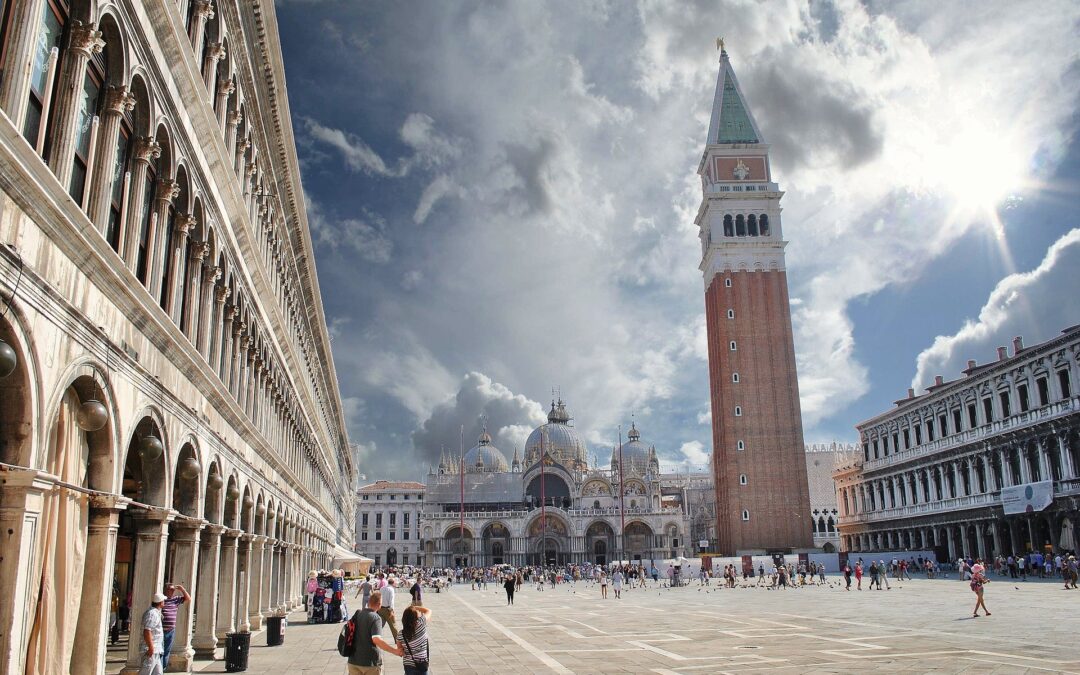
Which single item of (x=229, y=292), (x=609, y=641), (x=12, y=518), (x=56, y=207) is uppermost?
(x=229, y=292)

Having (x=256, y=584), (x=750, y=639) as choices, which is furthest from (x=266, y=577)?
(x=750, y=639)

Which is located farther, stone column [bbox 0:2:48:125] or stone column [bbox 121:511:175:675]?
stone column [bbox 121:511:175:675]

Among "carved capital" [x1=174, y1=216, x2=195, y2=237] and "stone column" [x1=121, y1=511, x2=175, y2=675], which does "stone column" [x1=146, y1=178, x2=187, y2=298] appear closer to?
"carved capital" [x1=174, y1=216, x2=195, y2=237]

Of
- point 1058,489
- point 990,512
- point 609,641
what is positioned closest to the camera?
point 609,641

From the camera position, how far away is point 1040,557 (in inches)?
1684

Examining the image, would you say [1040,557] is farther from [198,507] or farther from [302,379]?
[198,507]

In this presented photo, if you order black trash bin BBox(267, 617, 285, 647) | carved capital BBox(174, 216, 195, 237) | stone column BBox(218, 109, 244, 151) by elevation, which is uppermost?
stone column BBox(218, 109, 244, 151)

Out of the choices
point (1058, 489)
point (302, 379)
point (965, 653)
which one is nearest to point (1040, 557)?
point (1058, 489)

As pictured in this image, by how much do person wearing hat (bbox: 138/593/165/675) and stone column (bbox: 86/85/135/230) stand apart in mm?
4850

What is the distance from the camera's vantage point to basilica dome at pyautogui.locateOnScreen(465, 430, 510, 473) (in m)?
113

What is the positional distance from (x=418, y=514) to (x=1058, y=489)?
88.7m

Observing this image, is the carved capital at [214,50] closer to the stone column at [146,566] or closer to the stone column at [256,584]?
the stone column at [146,566]

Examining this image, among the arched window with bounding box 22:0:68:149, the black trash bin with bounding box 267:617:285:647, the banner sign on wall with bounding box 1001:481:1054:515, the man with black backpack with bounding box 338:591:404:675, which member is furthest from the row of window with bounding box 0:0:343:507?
the banner sign on wall with bounding box 1001:481:1054:515

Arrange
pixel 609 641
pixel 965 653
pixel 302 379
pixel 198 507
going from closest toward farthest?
pixel 198 507
pixel 965 653
pixel 609 641
pixel 302 379
